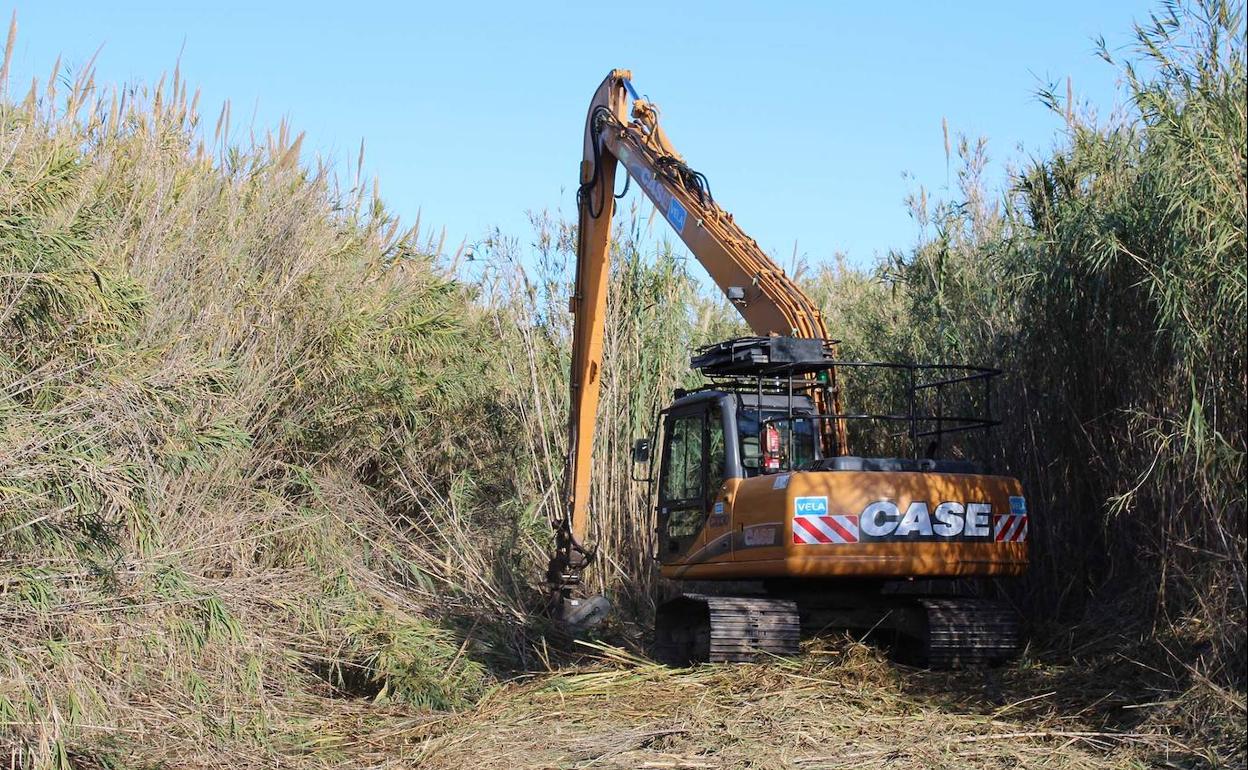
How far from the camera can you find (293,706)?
7.59 meters

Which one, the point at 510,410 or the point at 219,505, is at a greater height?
the point at 510,410

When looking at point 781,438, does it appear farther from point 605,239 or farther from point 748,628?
point 605,239

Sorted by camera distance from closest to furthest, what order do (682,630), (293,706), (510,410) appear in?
(293,706)
(682,630)
(510,410)

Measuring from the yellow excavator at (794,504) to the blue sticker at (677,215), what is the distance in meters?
0.01

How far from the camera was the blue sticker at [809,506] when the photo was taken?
712cm

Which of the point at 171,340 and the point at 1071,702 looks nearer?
the point at 1071,702

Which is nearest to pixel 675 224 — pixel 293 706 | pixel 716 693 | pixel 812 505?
pixel 812 505

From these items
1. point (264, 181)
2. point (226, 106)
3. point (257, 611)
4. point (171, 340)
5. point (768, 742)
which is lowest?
point (768, 742)

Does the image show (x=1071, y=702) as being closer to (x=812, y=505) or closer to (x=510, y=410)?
(x=812, y=505)

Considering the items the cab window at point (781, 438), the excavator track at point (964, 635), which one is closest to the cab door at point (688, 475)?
the cab window at point (781, 438)

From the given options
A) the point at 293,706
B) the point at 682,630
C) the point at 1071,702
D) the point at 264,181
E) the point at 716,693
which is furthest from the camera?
the point at 264,181

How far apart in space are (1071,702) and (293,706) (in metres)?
4.32

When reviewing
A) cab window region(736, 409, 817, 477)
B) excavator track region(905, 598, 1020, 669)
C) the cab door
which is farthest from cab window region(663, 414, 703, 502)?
excavator track region(905, 598, 1020, 669)

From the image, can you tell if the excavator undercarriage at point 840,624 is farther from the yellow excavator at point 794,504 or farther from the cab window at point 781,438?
the cab window at point 781,438
